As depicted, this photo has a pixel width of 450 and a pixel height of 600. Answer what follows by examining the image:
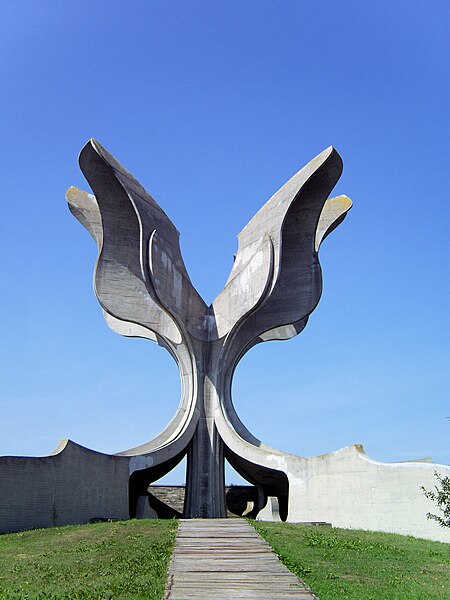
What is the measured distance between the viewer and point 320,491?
1695cm

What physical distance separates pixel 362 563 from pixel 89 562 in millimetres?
3699

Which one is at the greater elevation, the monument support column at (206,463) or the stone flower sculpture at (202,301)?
the stone flower sculpture at (202,301)

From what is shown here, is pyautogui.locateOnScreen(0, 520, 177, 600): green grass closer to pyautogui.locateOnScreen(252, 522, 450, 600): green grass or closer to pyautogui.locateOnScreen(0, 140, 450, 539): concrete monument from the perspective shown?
pyautogui.locateOnScreen(252, 522, 450, 600): green grass

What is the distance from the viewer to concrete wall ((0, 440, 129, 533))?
14383mm

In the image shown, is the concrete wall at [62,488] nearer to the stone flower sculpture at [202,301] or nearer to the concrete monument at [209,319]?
the concrete monument at [209,319]

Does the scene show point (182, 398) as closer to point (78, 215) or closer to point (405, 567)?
point (78, 215)

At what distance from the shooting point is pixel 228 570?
750cm

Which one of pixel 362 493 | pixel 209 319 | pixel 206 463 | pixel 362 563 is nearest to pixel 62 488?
pixel 206 463

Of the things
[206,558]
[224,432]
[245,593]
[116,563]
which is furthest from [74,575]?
[224,432]

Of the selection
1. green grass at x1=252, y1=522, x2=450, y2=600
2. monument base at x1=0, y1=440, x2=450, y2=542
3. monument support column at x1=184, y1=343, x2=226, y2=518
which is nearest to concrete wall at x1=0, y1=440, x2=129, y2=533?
monument base at x1=0, y1=440, x2=450, y2=542

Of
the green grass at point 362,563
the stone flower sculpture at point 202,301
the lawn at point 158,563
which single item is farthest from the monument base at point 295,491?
the green grass at point 362,563

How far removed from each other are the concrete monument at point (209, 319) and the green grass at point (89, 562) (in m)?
4.50

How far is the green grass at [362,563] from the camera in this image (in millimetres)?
6801

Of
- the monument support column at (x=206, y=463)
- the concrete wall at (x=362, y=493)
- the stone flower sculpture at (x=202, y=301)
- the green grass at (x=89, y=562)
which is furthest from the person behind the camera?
the stone flower sculpture at (x=202, y=301)
